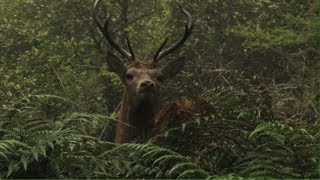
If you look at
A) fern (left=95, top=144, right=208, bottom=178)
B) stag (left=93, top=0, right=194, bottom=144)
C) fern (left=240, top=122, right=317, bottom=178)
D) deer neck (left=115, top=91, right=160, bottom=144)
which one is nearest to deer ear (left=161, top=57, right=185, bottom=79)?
stag (left=93, top=0, right=194, bottom=144)

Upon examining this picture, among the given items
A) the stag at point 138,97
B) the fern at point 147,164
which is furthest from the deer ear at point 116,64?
the fern at point 147,164

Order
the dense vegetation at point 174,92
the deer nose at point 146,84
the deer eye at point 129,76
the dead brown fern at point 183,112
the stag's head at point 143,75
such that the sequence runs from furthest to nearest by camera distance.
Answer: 1. the deer eye at point 129,76
2. the stag's head at point 143,75
3. the deer nose at point 146,84
4. the dead brown fern at point 183,112
5. the dense vegetation at point 174,92

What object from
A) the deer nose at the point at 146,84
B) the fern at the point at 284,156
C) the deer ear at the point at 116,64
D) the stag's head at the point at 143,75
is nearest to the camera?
the fern at the point at 284,156

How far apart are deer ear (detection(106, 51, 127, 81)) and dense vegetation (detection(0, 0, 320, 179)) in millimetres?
927

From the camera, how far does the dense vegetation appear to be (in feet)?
10.2

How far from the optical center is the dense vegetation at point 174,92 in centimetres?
311

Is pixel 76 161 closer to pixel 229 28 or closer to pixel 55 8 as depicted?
pixel 229 28

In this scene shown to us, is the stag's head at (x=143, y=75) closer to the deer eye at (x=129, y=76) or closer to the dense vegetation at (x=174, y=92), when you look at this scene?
the deer eye at (x=129, y=76)

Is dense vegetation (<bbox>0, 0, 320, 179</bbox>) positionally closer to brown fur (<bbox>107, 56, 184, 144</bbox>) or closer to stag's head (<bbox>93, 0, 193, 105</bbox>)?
brown fur (<bbox>107, 56, 184, 144</bbox>)

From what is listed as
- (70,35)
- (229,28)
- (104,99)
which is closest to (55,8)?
(70,35)

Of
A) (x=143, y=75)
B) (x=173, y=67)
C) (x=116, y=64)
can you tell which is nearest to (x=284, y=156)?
(x=143, y=75)

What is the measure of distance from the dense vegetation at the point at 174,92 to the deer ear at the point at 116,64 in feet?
3.04

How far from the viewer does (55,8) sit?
15.4 metres

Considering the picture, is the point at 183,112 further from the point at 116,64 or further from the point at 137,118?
the point at 116,64
